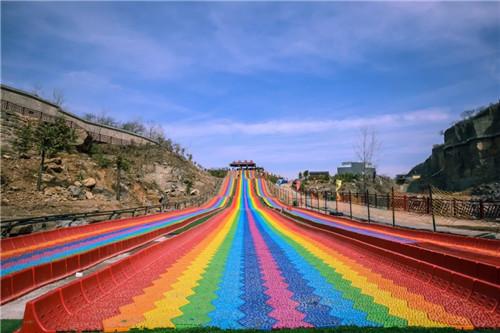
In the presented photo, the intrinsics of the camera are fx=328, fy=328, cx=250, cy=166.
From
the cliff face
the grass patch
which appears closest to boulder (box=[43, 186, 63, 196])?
the grass patch

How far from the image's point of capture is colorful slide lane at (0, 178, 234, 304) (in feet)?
21.0

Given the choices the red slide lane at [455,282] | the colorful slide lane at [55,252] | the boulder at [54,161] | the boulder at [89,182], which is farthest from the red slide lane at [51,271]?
the boulder at [54,161]

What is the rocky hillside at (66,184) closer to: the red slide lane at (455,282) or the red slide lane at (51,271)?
the red slide lane at (51,271)

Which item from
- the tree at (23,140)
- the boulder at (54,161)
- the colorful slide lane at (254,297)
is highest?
the tree at (23,140)

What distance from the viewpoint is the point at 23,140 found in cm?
2386

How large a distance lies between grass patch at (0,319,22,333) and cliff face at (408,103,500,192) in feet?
157

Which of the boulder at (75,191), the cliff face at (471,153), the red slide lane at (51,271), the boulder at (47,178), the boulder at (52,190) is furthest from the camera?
the cliff face at (471,153)

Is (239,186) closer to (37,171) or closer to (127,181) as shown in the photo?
(127,181)

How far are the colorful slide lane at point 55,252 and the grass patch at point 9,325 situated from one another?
1.13 m

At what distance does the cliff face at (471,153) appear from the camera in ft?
141

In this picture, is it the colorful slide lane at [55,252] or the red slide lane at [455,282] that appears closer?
the red slide lane at [455,282]

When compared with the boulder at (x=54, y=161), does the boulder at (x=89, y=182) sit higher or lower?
lower

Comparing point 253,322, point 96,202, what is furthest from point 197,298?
point 96,202

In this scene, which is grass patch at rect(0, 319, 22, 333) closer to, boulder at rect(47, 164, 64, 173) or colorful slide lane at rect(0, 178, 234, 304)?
colorful slide lane at rect(0, 178, 234, 304)
